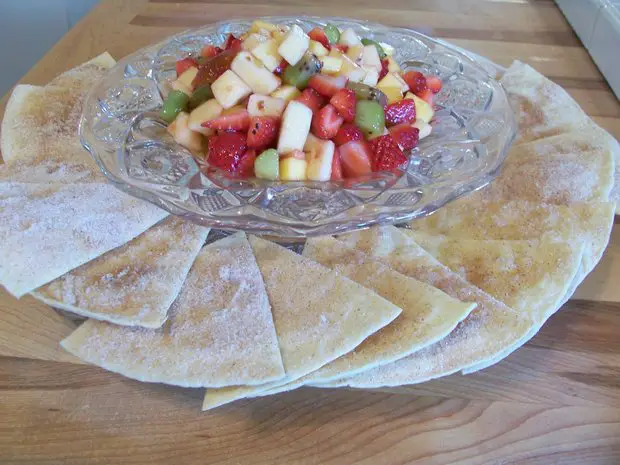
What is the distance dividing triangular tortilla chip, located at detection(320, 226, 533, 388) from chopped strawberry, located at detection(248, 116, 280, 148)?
522 millimetres

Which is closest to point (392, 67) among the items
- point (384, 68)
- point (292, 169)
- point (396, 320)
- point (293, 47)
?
point (384, 68)

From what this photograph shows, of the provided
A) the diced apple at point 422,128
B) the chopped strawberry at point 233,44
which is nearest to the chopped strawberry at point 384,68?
the diced apple at point 422,128

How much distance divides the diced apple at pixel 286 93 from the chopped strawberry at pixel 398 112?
10.0 inches

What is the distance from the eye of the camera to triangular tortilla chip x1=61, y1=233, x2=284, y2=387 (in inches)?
43.8

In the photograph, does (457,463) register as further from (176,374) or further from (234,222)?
(234,222)

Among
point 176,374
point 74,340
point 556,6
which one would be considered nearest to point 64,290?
point 74,340

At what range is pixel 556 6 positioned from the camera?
9.63 feet

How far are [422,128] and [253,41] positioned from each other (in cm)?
54

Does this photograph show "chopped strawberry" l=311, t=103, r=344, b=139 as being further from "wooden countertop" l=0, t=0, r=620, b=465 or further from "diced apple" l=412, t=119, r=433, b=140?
"wooden countertop" l=0, t=0, r=620, b=465

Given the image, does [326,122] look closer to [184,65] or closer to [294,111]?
[294,111]

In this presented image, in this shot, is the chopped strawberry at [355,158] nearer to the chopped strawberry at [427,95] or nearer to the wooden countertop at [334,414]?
the chopped strawberry at [427,95]

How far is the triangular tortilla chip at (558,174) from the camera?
5.13 feet

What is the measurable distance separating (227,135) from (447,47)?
0.94m

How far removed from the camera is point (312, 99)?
5.33 feet
